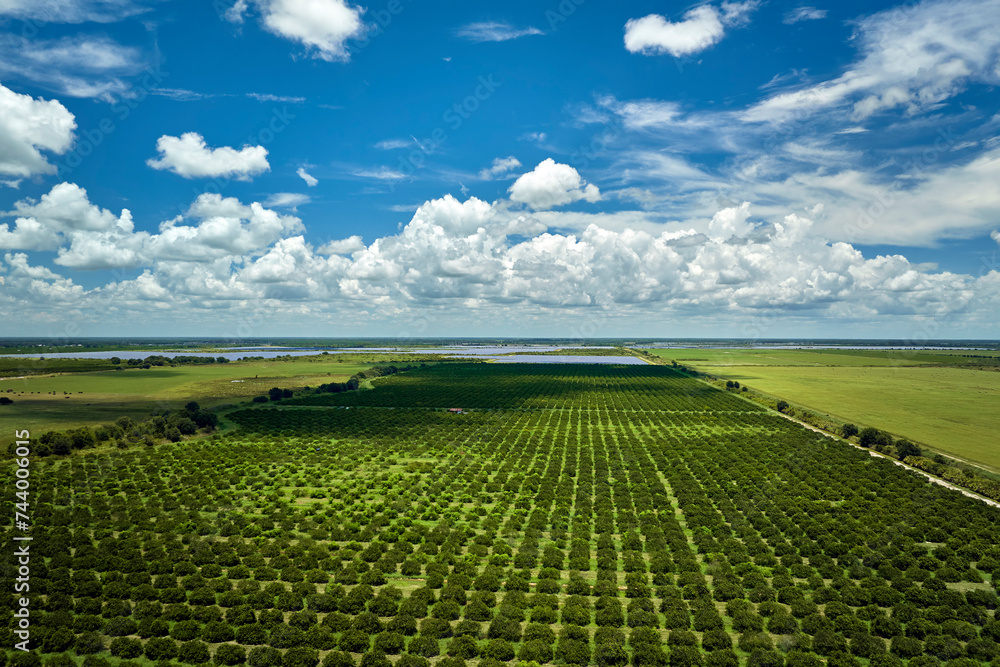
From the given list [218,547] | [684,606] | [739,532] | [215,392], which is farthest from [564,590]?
[215,392]

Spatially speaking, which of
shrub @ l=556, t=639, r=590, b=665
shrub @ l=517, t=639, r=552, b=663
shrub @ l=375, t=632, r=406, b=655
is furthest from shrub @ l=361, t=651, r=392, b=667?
shrub @ l=556, t=639, r=590, b=665

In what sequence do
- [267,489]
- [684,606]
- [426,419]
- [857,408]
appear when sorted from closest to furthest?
1. [684,606]
2. [267,489]
3. [426,419]
4. [857,408]

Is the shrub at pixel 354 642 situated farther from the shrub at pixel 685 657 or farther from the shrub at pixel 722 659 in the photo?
the shrub at pixel 722 659

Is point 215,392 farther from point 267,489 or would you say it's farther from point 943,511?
point 943,511

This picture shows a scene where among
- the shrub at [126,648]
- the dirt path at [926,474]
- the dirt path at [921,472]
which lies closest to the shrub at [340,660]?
the shrub at [126,648]

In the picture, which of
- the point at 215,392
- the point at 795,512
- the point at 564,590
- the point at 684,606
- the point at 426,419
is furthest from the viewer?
the point at 215,392
